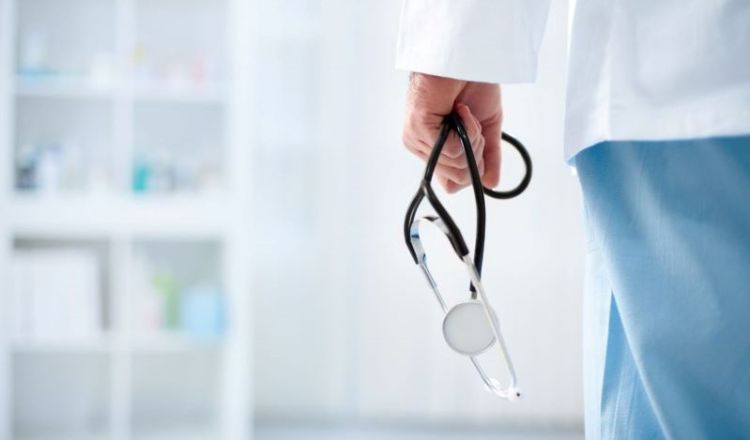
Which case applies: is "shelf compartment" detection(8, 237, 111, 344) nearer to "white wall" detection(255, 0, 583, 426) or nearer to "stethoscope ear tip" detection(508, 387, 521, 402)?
"white wall" detection(255, 0, 583, 426)

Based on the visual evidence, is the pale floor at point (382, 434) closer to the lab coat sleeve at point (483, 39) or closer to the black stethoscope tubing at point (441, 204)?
the black stethoscope tubing at point (441, 204)

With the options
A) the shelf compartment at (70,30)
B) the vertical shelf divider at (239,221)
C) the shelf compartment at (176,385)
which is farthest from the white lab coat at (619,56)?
the shelf compartment at (176,385)

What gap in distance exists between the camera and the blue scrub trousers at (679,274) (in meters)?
0.64

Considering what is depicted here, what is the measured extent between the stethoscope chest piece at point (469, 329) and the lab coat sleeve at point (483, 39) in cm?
21

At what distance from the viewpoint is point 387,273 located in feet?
9.73

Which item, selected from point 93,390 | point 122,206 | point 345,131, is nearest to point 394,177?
point 345,131

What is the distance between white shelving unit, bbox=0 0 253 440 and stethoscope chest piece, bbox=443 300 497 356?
1943mm

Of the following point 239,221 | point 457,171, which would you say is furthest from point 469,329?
point 239,221

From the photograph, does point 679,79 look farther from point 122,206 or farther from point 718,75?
point 122,206

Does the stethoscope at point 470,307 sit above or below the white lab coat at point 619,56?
below

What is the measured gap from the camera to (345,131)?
2943mm

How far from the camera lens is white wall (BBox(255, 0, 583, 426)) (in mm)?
2947

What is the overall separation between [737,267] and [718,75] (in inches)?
6.0

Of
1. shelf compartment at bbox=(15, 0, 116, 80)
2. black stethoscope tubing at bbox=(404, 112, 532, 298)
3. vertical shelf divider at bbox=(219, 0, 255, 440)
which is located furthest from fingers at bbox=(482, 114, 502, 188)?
shelf compartment at bbox=(15, 0, 116, 80)
